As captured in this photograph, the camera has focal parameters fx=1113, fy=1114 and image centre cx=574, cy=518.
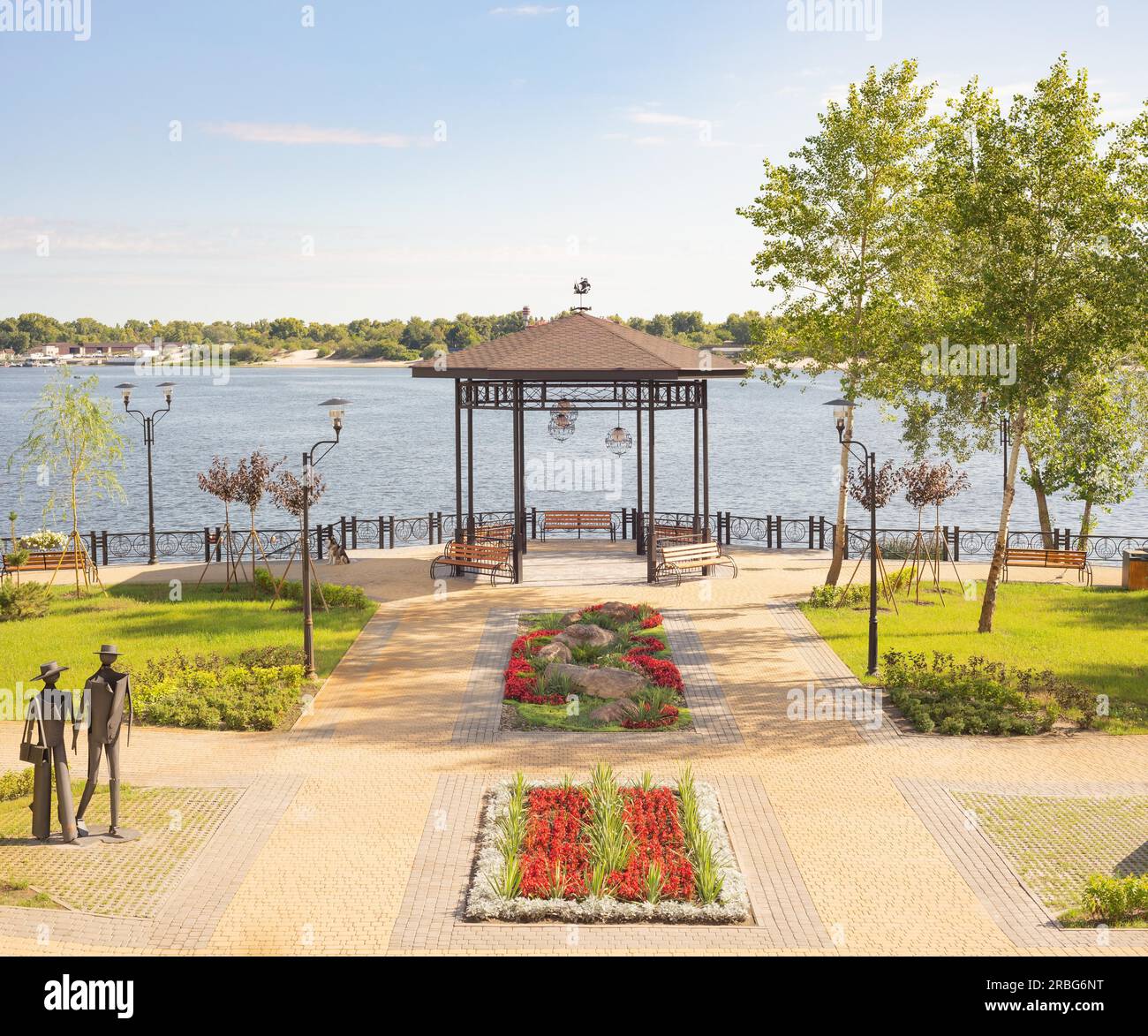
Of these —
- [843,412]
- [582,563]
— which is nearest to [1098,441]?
[843,412]

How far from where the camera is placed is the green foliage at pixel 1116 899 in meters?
9.45

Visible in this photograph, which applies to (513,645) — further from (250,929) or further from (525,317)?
(525,317)

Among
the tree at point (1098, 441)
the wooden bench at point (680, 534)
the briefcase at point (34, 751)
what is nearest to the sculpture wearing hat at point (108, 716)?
the briefcase at point (34, 751)

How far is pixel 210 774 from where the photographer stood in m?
13.2

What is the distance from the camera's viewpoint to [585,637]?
1892cm

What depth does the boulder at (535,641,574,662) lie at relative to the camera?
17.7 meters

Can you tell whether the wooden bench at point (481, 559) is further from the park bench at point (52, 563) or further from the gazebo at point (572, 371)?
the park bench at point (52, 563)

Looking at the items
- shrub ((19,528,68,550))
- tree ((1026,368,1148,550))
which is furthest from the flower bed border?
tree ((1026,368,1148,550))

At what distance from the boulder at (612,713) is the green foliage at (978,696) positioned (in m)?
3.91

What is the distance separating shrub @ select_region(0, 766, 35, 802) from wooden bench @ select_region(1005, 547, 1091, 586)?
2054cm

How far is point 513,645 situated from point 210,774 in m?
6.35

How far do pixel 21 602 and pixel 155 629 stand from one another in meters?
3.33

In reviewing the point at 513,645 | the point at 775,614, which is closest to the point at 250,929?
the point at 513,645

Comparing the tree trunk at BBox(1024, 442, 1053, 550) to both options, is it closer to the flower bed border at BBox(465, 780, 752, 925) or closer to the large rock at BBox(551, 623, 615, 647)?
the large rock at BBox(551, 623, 615, 647)
